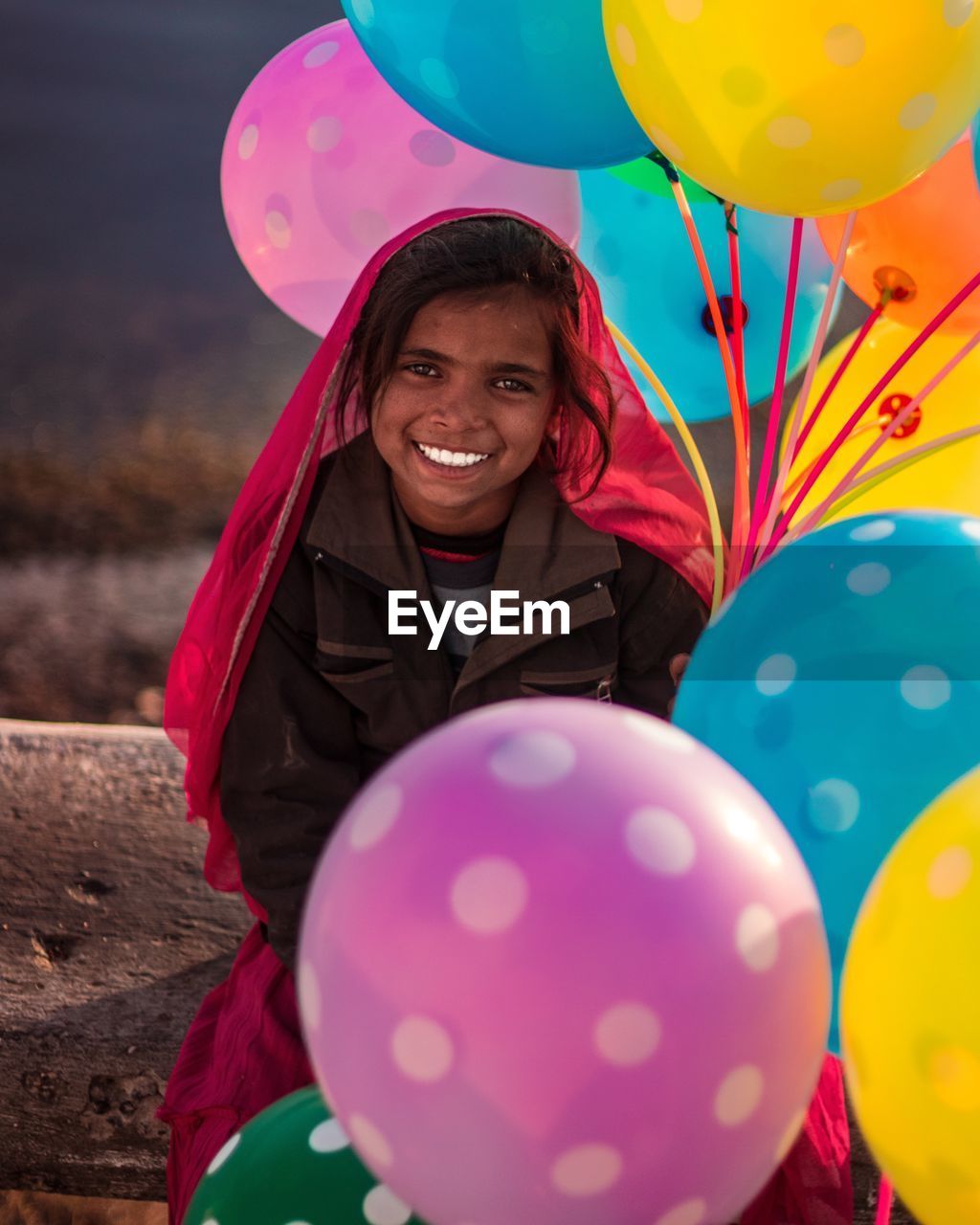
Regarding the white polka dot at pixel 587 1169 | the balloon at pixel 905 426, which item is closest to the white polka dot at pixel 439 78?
the balloon at pixel 905 426

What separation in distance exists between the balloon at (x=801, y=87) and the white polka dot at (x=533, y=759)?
1.77 ft

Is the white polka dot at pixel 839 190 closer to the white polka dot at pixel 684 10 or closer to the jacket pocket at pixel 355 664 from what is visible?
the white polka dot at pixel 684 10

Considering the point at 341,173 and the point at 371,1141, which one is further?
the point at 341,173

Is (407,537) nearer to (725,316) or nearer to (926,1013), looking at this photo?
(725,316)

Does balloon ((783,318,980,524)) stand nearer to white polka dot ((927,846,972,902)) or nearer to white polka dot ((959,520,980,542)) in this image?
white polka dot ((959,520,980,542))

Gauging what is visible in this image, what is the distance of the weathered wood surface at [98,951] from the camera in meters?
1.57

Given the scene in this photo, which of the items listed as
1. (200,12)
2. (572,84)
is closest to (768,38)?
(572,84)

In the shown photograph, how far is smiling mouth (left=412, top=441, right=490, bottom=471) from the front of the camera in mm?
1423

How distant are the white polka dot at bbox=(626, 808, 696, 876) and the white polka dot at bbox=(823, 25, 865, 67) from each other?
0.58 metres

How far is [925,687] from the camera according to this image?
3.30 ft

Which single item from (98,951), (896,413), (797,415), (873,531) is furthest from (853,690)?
(98,951)

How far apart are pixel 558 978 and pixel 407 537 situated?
0.82 m

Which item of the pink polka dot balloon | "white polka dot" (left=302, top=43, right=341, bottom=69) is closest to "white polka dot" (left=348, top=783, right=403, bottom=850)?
the pink polka dot balloon

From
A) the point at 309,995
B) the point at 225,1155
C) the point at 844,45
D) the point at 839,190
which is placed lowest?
the point at 225,1155
